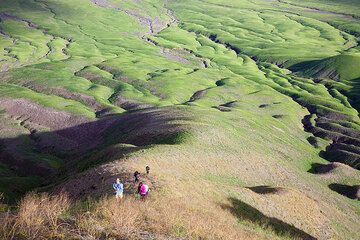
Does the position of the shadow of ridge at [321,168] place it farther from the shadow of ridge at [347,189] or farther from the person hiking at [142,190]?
the person hiking at [142,190]

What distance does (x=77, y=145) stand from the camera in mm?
135125

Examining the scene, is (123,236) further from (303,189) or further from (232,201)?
(303,189)

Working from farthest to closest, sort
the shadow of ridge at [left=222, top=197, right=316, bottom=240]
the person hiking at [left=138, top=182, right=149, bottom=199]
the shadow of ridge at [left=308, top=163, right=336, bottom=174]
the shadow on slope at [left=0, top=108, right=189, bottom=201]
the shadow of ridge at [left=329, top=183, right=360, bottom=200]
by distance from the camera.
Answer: the shadow of ridge at [left=308, top=163, right=336, bottom=174] < the shadow of ridge at [left=329, top=183, right=360, bottom=200] < the shadow on slope at [left=0, top=108, right=189, bottom=201] < the shadow of ridge at [left=222, top=197, right=316, bottom=240] < the person hiking at [left=138, top=182, right=149, bottom=199]

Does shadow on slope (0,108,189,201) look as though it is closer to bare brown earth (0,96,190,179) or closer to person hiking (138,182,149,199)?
bare brown earth (0,96,190,179)

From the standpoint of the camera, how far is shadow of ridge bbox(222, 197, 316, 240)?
5647 cm

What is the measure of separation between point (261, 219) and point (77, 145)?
89088 millimetres

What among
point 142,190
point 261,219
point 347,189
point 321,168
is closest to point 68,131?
point 321,168

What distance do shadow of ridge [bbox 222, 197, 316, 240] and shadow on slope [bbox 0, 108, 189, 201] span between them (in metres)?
26.6

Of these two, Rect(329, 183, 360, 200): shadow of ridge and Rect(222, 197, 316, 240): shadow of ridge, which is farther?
Rect(329, 183, 360, 200): shadow of ridge

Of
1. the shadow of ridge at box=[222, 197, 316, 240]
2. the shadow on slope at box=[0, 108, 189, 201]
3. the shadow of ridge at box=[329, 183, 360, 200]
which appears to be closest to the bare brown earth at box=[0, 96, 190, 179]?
the shadow on slope at box=[0, 108, 189, 201]

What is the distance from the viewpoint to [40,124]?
152750mm

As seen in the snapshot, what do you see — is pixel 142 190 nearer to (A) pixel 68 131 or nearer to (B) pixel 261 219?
(B) pixel 261 219

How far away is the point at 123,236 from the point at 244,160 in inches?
2739

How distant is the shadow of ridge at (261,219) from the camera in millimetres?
56469
